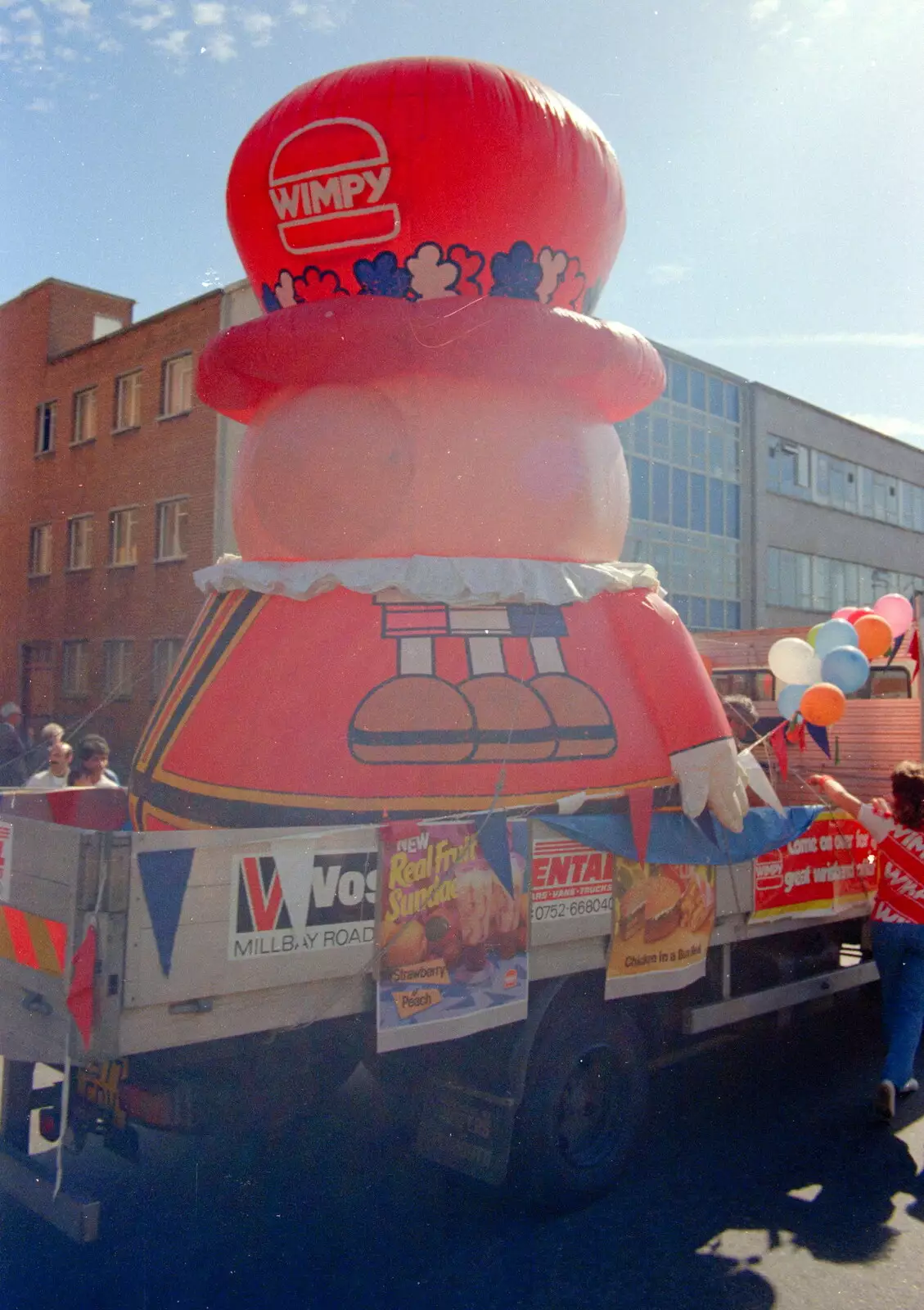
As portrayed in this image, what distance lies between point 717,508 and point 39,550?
1581 centimetres

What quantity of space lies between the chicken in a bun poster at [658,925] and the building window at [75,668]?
773 inches

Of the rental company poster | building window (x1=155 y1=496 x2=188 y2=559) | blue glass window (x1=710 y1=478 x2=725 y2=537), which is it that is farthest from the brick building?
Answer: the rental company poster

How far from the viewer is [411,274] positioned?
17.3 ft

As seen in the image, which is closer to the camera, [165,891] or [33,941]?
[165,891]

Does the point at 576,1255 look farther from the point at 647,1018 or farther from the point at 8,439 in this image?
the point at 8,439

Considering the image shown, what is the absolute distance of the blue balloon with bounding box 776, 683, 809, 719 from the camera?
A: 21.4 ft

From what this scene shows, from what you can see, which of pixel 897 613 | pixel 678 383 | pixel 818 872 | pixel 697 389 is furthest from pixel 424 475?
pixel 697 389

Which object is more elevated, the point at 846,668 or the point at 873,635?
the point at 873,635

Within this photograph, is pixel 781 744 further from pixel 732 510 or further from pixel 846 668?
pixel 732 510

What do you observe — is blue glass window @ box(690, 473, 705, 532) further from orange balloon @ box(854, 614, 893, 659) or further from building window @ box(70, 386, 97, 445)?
orange balloon @ box(854, 614, 893, 659)

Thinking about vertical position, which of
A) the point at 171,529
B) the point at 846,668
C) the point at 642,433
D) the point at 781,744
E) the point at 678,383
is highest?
the point at 678,383

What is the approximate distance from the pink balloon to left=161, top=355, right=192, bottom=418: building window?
1560 cm

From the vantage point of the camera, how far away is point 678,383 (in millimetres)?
26359

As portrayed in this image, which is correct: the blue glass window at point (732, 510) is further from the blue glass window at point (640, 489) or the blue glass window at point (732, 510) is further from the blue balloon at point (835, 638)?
the blue balloon at point (835, 638)
